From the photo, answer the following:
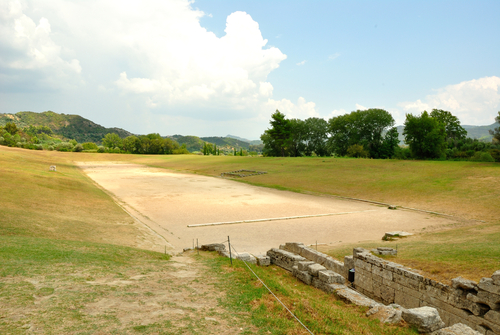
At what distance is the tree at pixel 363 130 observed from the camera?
72625 mm

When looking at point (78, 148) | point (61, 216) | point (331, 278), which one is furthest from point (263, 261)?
point (78, 148)

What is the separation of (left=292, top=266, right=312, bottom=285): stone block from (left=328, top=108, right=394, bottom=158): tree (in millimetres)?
67379

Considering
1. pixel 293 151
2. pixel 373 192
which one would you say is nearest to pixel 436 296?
pixel 373 192

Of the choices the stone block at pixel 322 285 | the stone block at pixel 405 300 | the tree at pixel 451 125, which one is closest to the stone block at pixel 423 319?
the stone block at pixel 405 300

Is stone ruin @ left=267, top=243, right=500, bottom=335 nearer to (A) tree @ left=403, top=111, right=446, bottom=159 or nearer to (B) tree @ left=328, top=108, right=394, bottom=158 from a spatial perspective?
(A) tree @ left=403, top=111, right=446, bottom=159

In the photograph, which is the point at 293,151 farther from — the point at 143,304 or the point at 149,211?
the point at 143,304

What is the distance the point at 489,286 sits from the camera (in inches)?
254

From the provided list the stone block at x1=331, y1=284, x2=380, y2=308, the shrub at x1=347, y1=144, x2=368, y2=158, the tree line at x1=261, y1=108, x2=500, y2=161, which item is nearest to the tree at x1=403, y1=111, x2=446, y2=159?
the tree line at x1=261, y1=108, x2=500, y2=161

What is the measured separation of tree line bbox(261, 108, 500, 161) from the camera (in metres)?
48.2

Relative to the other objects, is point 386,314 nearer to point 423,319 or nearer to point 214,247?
point 423,319

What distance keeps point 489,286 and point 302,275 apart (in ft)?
16.0

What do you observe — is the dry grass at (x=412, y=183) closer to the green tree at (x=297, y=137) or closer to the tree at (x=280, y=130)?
the tree at (x=280, y=130)

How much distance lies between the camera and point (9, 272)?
269 inches

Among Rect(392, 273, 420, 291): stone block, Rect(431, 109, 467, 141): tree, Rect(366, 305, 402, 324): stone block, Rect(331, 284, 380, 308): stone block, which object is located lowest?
Rect(331, 284, 380, 308): stone block
